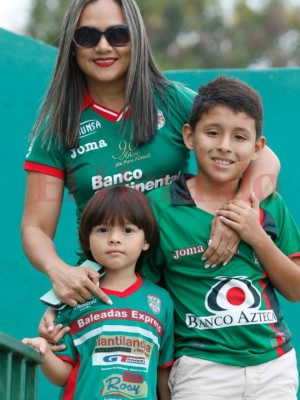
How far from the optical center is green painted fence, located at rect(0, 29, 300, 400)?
17.4 ft

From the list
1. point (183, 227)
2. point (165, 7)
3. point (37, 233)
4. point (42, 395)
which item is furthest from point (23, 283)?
point (165, 7)

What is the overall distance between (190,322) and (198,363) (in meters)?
0.14

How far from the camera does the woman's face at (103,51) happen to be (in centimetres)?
373

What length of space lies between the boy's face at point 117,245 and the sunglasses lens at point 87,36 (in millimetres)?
706

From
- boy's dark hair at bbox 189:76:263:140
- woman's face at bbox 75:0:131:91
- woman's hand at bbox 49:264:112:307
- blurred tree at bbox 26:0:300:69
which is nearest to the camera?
woman's hand at bbox 49:264:112:307

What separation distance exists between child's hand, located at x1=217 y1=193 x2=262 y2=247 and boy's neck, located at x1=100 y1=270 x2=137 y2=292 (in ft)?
1.20

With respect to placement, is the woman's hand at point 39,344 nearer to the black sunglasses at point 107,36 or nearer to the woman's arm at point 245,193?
the woman's arm at point 245,193

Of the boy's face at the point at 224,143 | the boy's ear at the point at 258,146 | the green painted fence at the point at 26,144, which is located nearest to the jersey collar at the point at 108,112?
the boy's face at the point at 224,143

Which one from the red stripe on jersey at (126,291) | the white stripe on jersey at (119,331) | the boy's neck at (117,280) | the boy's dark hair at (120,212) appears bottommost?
the white stripe on jersey at (119,331)

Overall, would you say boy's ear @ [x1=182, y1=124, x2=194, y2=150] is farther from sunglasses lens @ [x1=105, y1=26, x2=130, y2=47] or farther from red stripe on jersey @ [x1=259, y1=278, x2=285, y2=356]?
red stripe on jersey @ [x1=259, y1=278, x2=285, y2=356]

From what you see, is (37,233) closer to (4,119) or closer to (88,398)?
(88,398)

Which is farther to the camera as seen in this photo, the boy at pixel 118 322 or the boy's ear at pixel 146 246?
the boy's ear at pixel 146 246

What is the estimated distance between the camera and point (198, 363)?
3.45 m

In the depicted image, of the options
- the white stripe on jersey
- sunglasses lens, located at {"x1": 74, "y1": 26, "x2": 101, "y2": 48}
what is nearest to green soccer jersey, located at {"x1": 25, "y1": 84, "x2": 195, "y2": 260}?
sunglasses lens, located at {"x1": 74, "y1": 26, "x2": 101, "y2": 48}
